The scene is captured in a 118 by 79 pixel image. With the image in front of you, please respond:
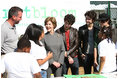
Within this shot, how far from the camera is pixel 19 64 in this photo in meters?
2.72

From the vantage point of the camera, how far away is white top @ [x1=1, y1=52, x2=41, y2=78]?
271cm

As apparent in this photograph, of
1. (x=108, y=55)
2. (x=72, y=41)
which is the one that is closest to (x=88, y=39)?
(x=72, y=41)

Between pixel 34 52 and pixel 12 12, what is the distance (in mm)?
908

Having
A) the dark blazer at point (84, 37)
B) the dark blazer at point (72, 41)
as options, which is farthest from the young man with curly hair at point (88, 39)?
the dark blazer at point (72, 41)

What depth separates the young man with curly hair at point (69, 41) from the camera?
14.4 feet

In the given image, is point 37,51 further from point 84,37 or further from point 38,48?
point 84,37

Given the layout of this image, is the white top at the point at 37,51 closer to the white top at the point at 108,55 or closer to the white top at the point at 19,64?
the white top at the point at 19,64

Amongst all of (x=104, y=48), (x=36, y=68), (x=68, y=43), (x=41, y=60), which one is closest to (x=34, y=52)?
(x=41, y=60)

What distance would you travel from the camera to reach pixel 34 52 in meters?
3.25

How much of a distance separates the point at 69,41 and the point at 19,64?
1.82 metres

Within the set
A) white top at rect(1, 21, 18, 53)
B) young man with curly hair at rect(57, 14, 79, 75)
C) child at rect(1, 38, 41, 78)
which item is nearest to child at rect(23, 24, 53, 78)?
white top at rect(1, 21, 18, 53)

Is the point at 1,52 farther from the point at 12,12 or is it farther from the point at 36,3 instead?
the point at 36,3

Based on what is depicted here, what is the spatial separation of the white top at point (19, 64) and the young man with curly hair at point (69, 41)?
5.52 feet

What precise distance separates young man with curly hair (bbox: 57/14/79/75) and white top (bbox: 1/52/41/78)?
5.52ft
